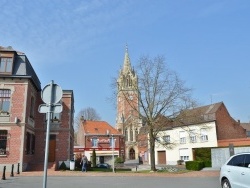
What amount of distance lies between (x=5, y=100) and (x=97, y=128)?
3352cm

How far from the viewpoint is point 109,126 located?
59969 millimetres

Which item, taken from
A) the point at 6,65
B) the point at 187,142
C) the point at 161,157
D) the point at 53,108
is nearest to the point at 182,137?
the point at 187,142

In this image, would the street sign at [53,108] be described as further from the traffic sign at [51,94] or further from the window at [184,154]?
the window at [184,154]

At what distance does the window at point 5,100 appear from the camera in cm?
2502

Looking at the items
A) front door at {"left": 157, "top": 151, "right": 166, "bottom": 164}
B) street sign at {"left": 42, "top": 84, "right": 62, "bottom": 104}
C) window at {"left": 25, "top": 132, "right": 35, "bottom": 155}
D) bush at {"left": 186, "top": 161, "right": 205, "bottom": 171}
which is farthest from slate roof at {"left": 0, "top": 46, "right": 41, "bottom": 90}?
front door at {"left": 157, "top": 151, "right": 166, "bottom": 164}

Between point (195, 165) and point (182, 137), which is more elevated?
point (182, 137)

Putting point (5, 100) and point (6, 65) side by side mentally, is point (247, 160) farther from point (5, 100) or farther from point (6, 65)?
point (6, 65)

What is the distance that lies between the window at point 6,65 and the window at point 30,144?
5977 mm

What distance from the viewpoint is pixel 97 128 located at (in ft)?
189

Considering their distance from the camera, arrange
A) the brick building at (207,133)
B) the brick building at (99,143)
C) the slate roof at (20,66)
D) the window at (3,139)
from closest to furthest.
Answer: the window at (3,139), the slate roof at (20,66), the brick building at (207,133), the brick building at (99,143)

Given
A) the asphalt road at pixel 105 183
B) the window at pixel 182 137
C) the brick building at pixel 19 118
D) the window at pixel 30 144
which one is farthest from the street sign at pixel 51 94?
the window at pixel 182 137

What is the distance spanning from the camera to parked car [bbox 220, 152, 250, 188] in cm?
888

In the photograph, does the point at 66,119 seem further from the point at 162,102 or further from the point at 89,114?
the point at 89,114

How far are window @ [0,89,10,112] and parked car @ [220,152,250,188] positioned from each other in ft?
66.8
